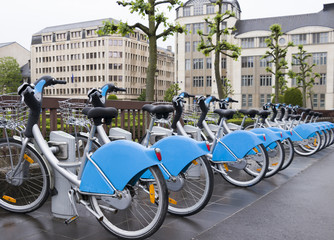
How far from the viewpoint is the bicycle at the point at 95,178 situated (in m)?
3.64

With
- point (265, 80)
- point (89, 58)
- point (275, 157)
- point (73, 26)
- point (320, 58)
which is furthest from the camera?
point (73, 26)

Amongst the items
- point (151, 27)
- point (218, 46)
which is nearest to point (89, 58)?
point (218, 46)

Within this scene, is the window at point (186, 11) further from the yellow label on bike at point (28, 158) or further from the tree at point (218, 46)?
the yellow label on bike at point (28, 158)

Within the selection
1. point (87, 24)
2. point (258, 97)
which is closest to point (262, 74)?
point (258, 97)

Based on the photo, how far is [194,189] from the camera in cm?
490

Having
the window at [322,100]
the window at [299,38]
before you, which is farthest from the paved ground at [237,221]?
the window at [299,38]

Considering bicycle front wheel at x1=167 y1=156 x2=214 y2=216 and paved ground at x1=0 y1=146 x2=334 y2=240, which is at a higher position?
bicycle front wheel at x1=167 y1=156 x2=214 y2=216

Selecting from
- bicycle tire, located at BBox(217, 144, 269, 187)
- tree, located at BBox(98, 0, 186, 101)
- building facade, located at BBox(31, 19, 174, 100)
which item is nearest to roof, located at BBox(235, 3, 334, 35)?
building facade, located at BBox(31, 19, 174, 100)

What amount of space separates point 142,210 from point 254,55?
69169mm

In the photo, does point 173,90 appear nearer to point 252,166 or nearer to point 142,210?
point 252,166

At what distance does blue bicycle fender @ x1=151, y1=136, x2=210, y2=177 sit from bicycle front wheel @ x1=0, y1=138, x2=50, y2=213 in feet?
4.28

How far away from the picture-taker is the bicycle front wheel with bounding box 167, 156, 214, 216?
4.66 metres

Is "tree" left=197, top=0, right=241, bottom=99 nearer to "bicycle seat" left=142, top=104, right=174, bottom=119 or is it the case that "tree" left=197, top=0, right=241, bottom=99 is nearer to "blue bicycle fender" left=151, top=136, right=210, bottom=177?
"bicycle seat" left=142, top=104, right=174, bottom=119

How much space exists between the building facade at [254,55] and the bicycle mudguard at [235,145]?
5660 cm
